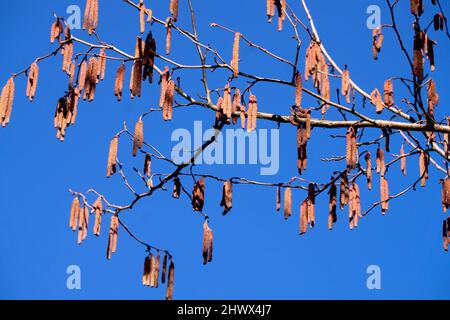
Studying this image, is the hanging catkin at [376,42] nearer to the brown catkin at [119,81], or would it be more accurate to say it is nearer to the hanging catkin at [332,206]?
the hanging catkin at [332,206]

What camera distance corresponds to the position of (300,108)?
481 centimetres

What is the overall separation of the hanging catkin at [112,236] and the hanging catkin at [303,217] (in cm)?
139

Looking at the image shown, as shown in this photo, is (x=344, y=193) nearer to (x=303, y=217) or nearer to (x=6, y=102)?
(x=303, y=217)

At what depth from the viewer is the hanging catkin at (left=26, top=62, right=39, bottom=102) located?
486cm

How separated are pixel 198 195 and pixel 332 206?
37.8 inches

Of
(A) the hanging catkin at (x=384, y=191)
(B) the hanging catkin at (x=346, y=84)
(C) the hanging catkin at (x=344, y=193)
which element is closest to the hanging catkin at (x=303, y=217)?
(C) the hanging catkin at (x=344, y=193)

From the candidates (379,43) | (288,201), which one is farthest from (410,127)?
(288,201)

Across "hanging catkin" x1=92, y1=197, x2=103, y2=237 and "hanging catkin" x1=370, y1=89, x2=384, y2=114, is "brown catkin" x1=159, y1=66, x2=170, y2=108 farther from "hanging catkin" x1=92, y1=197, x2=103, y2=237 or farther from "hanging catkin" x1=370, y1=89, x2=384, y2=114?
"hanging catkin" x1=370, y1=89, x2=384, y2=114

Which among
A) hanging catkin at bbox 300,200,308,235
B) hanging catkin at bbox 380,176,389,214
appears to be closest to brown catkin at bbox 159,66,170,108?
hanging catkin at bbox 300,200,308,235

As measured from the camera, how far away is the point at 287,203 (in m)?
4.94

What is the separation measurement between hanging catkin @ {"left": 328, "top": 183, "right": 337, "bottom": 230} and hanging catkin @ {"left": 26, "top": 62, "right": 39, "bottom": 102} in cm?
223

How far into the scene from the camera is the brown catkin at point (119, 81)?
4699 millimetres

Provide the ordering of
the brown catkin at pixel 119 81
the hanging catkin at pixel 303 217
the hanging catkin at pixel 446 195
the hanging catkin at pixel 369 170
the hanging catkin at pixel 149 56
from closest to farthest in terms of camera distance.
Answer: the hanging catkin at pixel 149 56 < the brown catkin at pixel 119 81 < the hanging catkin at pixel 303 217 < the hanging catkin at pixel 369 170 < the hanging catkin at pixel 446 195

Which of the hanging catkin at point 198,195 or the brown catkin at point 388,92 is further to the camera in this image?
the hanging catkin at point 198,195
